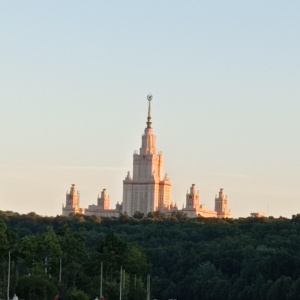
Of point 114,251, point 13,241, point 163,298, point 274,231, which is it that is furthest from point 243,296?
point 274,231

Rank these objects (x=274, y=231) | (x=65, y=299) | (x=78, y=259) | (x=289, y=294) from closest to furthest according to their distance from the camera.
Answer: (x=65, y=299), (x=78, y=259), (x=289, y=294), (x=274, y=231)

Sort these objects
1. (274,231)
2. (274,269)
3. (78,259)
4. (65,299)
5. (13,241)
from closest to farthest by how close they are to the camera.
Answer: (65,299)
(13,241)
(78,259)
(274,269)
(274,231)

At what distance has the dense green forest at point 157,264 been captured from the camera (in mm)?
123125

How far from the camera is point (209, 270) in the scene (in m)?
165

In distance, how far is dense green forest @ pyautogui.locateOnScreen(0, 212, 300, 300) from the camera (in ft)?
404

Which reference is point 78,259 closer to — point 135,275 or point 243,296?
point 135,275

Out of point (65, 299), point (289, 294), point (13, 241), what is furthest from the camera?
point (289, 294)

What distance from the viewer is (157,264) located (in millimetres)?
170625

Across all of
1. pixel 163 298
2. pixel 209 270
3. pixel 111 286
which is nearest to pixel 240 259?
pixel 209 270

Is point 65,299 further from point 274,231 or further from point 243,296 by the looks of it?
point 274,231

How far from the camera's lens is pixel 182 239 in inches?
7766

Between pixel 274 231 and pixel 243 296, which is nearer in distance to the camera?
pixel 243 296

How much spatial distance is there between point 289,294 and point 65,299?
35.2 metres

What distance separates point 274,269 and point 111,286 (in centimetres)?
3421
